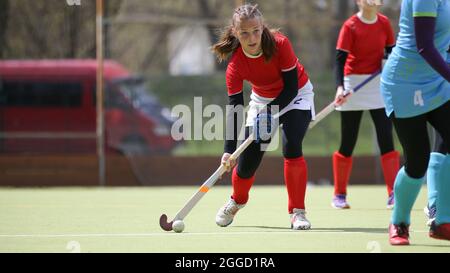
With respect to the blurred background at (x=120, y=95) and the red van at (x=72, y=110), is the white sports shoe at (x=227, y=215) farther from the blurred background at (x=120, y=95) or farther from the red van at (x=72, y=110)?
the red van at (x=72, y=110)

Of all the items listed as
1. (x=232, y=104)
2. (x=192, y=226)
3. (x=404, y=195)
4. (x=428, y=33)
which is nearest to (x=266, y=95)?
(x=232, y=104)

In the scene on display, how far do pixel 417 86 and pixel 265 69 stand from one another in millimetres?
1547

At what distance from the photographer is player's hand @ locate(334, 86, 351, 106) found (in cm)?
919

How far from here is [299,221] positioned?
7.40 metres

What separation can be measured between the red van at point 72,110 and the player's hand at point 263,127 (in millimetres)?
7402

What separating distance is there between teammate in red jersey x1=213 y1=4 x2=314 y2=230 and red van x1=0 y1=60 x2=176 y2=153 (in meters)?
7.17

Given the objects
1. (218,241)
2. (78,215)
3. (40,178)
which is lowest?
(40,178)

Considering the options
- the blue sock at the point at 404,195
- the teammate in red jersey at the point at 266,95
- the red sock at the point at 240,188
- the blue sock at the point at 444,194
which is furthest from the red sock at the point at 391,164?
the blue sock at the point at 404,195

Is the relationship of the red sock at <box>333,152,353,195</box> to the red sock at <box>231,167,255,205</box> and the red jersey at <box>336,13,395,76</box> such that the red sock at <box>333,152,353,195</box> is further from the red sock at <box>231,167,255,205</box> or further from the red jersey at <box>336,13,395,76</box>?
the red sock at <box>231,167,255,205</box>
